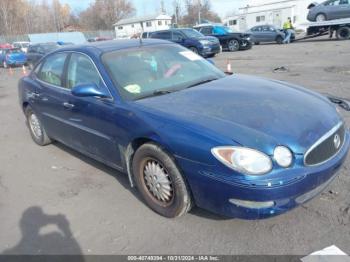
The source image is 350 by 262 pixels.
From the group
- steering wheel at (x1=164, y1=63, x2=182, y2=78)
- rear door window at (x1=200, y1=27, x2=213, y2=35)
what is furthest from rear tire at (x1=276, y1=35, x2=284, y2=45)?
steering wheel at (x1=164, y1=63, x2=182, y2=78)

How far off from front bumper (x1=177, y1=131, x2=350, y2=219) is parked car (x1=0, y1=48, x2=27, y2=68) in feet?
82.0

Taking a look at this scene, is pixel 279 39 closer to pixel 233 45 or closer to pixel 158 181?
pixel 233 45

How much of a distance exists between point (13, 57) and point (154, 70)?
23737 millimetres

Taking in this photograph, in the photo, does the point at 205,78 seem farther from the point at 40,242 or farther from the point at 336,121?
the point at 40,242

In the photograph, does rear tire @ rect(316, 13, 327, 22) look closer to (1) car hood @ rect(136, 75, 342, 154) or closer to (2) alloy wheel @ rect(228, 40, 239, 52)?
(2) alloy wheel @ rect(228, 40, 239, 52)

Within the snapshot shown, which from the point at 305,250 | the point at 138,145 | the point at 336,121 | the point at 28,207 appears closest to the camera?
the point at 305,250

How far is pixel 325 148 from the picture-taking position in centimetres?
306

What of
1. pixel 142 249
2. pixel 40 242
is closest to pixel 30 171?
pixel 40 242

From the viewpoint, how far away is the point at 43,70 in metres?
5.55

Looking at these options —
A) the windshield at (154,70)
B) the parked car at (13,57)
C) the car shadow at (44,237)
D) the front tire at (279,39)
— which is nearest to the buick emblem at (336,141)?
the windshield at (154,70)

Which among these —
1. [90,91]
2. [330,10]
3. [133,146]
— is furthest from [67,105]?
[330,10]

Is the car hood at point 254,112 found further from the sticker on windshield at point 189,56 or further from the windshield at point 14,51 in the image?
the windshield at point 14,51

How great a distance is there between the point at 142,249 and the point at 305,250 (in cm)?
135

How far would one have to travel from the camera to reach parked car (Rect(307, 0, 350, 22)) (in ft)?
77.4
